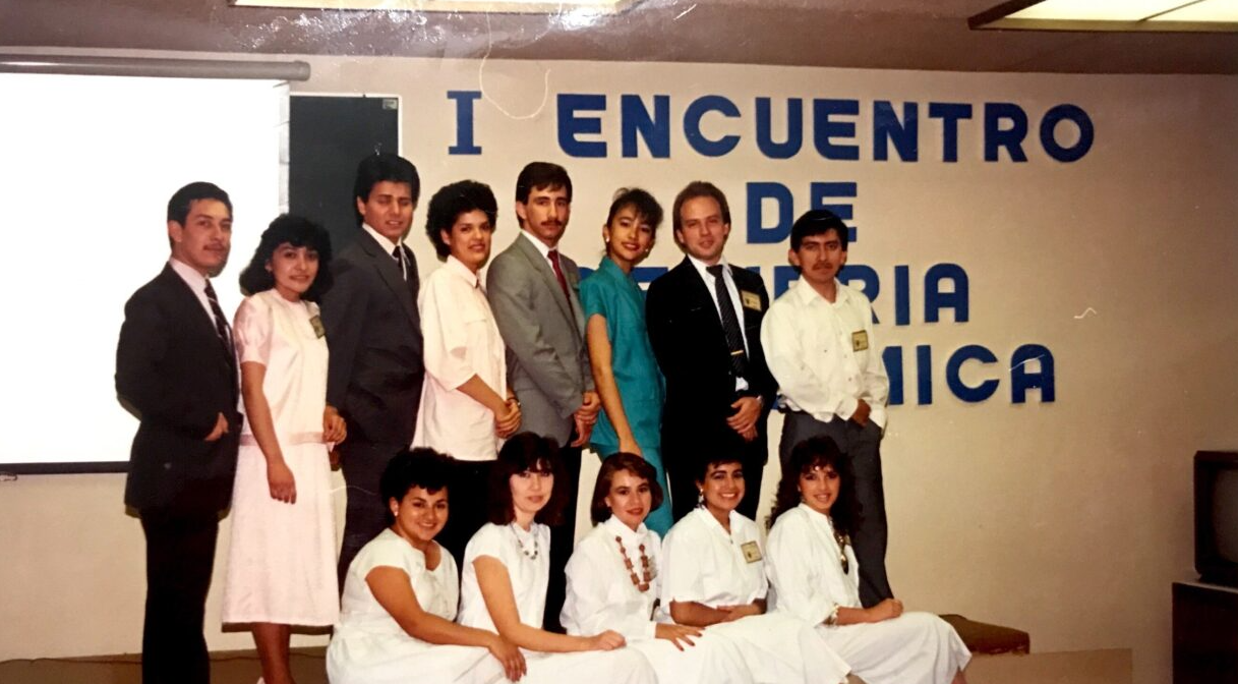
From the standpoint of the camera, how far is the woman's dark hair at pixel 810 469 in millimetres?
3605

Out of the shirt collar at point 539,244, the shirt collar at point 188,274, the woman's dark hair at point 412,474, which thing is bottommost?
the woman's dark hair at point 412,474

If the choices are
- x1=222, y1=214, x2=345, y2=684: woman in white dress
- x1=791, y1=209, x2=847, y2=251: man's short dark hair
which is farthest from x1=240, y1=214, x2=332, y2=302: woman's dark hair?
x1=791, y1=209, x2=847, y2=251: man's short dark hair

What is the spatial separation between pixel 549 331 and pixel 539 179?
1.36ft

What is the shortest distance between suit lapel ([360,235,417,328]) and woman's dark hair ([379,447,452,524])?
0.35m

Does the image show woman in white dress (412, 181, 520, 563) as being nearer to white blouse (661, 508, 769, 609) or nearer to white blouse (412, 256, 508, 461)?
white blouse (412, 256, 508, 461)

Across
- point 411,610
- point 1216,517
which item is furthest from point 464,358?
point 1216,517

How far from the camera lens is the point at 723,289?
3.59m

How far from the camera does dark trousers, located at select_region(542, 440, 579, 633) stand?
3.40m

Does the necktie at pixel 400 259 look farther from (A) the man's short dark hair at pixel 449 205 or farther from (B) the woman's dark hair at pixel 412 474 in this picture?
Result: (B) the woman's dark hair at pixel 412 474

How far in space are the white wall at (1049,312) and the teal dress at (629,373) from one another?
11 cm

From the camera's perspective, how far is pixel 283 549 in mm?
3312

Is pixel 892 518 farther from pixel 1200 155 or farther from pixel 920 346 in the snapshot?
pixel 1200 155

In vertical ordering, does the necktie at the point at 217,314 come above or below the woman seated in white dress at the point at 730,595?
above

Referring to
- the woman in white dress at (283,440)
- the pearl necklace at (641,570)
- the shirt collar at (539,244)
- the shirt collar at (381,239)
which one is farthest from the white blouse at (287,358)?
the pearl necklace at (641,570)
